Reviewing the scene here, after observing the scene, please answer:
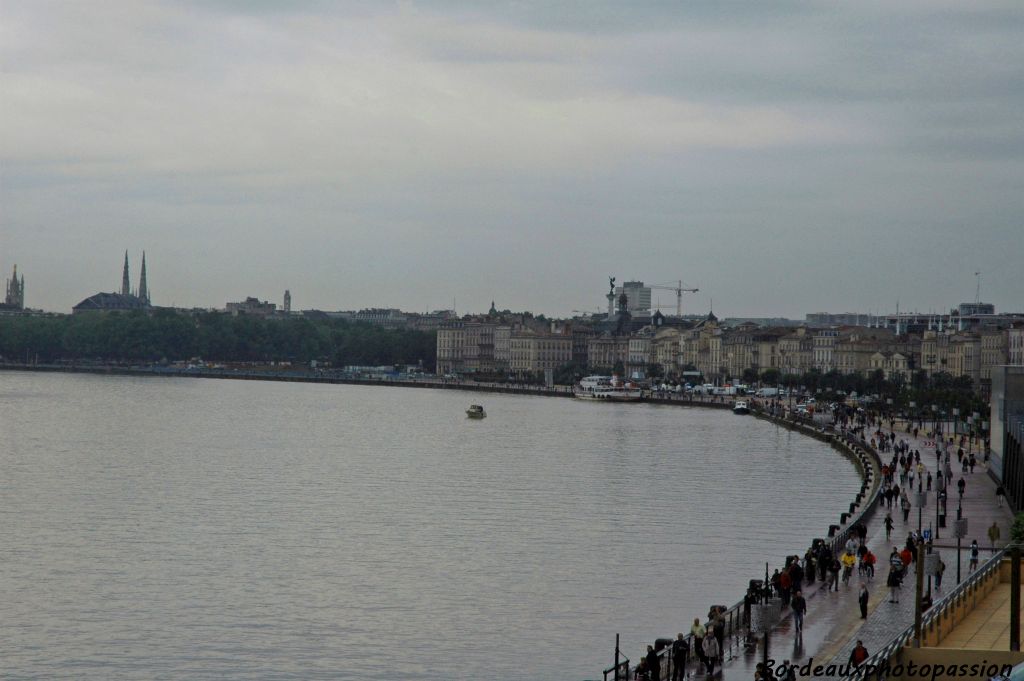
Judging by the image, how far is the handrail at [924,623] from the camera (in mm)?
15625

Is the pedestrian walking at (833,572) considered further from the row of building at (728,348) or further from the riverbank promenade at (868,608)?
the row of building at (728,348)

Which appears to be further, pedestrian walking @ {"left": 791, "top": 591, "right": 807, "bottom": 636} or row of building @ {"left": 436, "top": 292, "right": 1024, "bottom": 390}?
row of building @ {"left": 436, "top": 292, "right": 1024, "bottom": 390}

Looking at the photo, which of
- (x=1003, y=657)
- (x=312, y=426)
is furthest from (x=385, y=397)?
(x=1003, y=657)

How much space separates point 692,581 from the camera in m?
28.0

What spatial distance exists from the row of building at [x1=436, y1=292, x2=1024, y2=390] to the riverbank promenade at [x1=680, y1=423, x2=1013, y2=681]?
80608 millimetres

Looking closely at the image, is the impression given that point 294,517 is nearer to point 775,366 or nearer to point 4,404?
point 4,404

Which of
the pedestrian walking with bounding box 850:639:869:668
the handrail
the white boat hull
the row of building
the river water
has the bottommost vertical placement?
the river water

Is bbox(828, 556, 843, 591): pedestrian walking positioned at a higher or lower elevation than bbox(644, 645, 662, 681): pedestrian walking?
higher

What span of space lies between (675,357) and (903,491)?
5429 inches

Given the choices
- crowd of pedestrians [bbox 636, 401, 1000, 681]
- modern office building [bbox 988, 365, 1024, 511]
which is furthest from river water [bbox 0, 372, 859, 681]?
modern office building [bbox 988, 365, 1024, 511]

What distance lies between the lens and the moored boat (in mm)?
126312

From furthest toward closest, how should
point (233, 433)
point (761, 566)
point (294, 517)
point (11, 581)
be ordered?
point (233, 433) → point (294, 517) → point (761, 566) → point (11, 581)

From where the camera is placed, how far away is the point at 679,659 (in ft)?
64.3

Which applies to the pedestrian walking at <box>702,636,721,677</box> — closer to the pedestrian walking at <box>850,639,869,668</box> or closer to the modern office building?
the pedestrian walking at <box>850,639,869,668</box>
